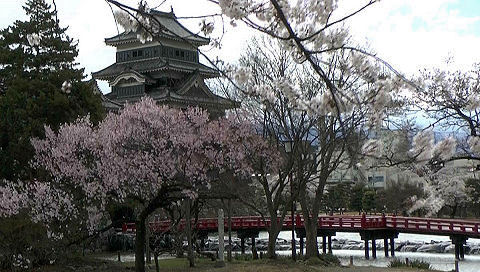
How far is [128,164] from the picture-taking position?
56.0 ft

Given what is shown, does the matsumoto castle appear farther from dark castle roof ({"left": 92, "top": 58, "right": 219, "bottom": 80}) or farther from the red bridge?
the red bridge

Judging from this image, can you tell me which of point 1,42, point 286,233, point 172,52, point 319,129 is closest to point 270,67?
point 319,129

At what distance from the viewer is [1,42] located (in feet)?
71.3

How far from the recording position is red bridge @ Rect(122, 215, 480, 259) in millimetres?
27828

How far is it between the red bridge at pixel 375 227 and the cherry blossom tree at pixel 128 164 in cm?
867

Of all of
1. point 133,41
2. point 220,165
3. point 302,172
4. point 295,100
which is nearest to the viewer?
point 295,100

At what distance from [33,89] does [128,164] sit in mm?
5576

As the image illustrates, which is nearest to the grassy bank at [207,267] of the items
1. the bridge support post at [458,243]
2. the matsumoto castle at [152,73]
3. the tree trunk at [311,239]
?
the tree trunk at [311,239]

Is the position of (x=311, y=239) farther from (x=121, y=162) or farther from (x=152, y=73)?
(x=152, y=73)

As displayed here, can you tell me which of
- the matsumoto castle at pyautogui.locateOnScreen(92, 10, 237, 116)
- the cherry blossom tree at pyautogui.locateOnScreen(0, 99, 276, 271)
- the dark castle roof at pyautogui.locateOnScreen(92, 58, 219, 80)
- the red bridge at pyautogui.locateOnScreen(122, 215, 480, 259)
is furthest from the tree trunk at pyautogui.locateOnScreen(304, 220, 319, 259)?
the dark castle roof at pyautogui.locateOnScreen(92, 58, 219, 80)

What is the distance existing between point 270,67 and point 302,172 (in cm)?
353

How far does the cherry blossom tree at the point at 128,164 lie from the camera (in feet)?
55.3

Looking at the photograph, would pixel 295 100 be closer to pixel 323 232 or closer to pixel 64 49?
pixel 64 49

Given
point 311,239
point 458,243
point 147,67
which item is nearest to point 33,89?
point 311,239
